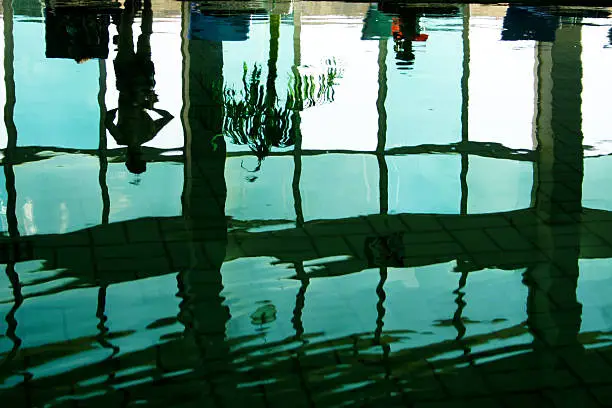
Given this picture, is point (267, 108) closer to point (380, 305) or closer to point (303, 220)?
point (303, 220)

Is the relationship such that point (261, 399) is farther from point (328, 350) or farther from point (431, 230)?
point (431, 230)

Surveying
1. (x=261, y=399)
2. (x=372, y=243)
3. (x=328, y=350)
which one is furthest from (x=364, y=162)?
(x=261, y=399)

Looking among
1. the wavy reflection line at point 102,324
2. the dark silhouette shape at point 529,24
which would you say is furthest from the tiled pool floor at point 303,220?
the dark silhouette shape at point 529,24

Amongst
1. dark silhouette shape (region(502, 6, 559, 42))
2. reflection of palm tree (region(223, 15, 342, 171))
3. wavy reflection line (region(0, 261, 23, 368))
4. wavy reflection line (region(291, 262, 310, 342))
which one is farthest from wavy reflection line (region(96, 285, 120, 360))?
dark silhouette shape (region(502, 6, 559, 42))

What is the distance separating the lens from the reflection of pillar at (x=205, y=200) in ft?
9.89

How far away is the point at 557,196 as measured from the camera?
4.66m

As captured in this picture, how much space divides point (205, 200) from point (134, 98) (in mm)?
2285

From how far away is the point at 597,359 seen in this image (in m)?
2.86

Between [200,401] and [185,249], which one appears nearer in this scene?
[200,401]

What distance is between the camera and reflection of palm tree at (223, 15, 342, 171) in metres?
5.63

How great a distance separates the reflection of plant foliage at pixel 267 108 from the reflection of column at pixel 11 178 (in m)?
1.28

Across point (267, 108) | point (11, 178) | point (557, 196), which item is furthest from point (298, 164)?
point (11, 178)

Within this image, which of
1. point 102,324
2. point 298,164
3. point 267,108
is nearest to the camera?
point 102,324

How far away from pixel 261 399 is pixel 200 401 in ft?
0.55
